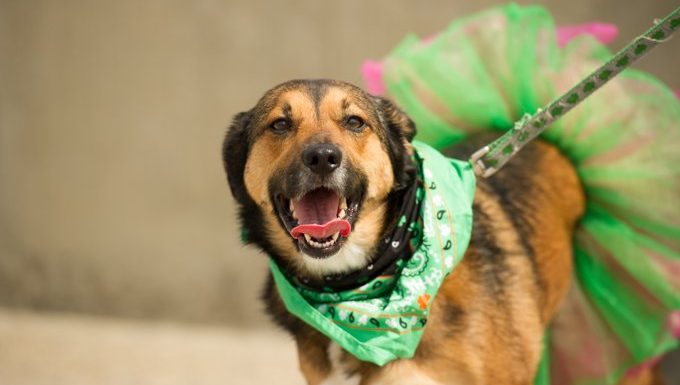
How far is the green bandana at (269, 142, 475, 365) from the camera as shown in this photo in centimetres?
272

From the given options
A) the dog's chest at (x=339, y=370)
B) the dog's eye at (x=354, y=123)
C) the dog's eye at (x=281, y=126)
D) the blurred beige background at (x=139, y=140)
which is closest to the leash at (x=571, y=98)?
the dog's eye at (x=354, y=123)

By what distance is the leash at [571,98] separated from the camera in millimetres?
2652

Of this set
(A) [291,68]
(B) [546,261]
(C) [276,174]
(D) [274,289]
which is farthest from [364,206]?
(A) [291,68]

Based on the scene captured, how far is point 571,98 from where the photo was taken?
2.82 m

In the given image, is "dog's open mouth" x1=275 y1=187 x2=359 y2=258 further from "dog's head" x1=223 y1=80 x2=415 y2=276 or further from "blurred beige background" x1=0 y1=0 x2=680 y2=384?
"blurred beige background" x1=0 y1=0 x2=680 y2=384

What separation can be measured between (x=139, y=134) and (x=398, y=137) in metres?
3.73

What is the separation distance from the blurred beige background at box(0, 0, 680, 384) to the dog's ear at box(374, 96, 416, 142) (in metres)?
2.59

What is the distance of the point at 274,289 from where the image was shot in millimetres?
3199

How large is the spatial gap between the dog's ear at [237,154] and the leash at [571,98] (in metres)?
0.84

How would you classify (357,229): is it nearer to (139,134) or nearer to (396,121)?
(396,121)

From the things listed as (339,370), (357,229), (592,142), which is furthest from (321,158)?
(592,142)

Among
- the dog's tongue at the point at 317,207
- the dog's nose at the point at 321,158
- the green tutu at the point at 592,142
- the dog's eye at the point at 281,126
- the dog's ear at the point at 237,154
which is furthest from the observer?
the green tutu at the point at 592,142

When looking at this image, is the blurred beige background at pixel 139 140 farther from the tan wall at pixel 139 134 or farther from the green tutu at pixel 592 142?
the green tutu at pixel 592 142

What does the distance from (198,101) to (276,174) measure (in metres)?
3.54
